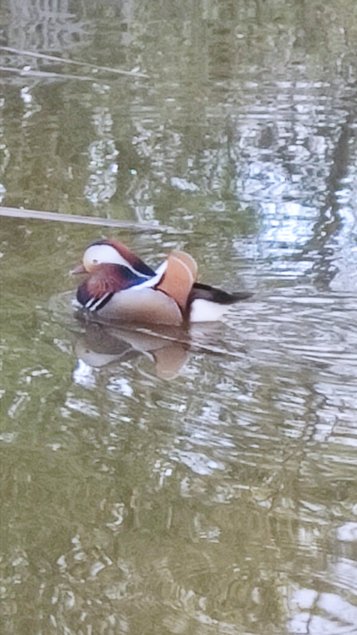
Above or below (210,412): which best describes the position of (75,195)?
above

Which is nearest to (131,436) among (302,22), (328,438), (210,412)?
(210,412)

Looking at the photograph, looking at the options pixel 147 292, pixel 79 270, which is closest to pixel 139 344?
pixel 147 292

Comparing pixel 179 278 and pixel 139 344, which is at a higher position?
pixel 179 278

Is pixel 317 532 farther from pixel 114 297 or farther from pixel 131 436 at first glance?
pixel 114 297

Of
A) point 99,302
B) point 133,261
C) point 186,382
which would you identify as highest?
point 133,261

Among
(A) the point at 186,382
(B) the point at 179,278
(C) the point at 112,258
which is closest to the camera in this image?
(A) the point at 186,382

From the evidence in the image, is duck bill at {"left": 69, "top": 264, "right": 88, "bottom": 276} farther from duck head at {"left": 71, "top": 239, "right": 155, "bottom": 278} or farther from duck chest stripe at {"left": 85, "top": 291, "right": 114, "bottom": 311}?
duck chest stripe at {"left": 85, "top": 291, "right": 114, "bottom": 311}

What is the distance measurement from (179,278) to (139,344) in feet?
0.82

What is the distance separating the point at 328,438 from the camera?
357 centimetres

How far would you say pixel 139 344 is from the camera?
4.32 m

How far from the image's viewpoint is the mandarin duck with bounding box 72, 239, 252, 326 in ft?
14.2

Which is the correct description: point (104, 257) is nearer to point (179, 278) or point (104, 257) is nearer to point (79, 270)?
point (79, 270)

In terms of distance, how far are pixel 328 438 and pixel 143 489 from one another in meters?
0.55

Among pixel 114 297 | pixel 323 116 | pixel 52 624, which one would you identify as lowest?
pixel 52 624
